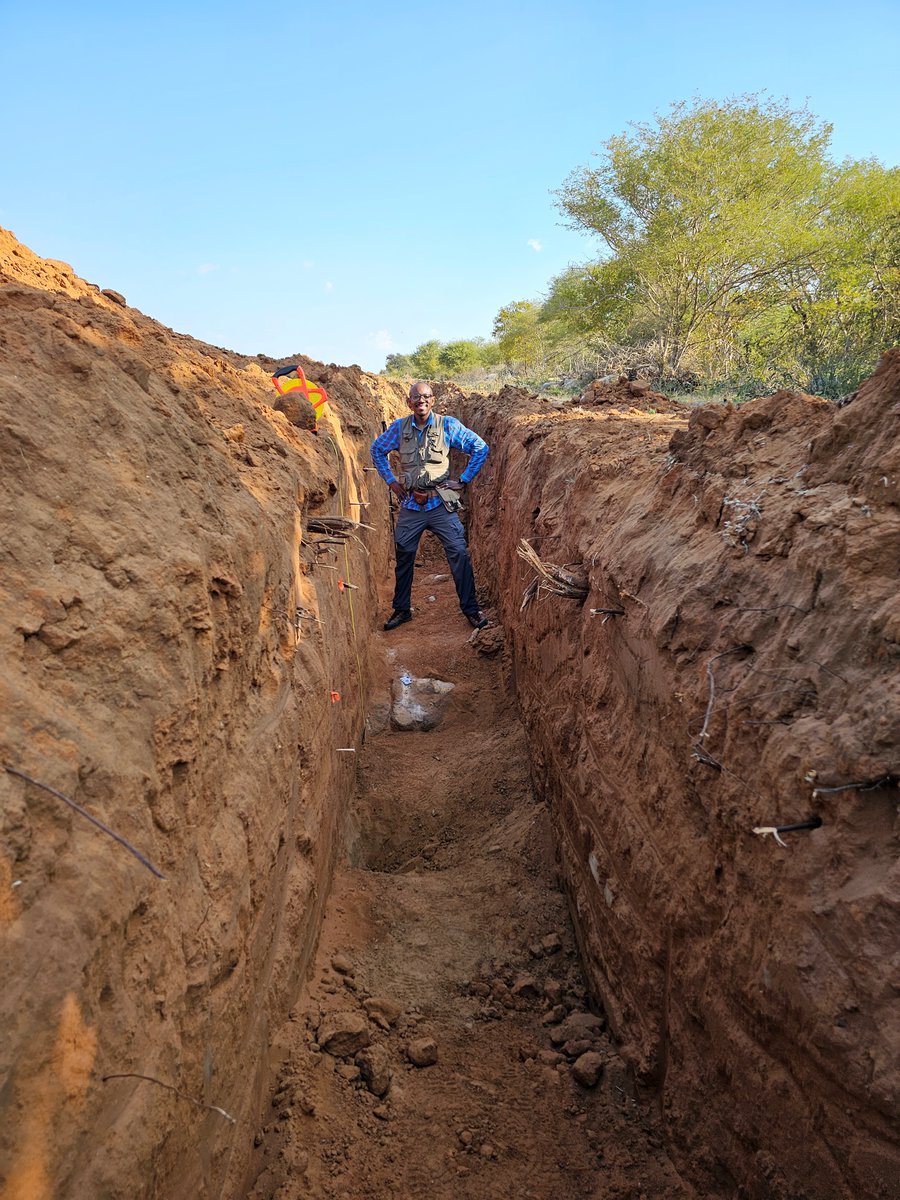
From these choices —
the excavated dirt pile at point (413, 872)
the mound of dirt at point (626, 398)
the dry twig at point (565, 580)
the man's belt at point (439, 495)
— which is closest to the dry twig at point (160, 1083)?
the excavated dirt pile at point (413, 872)

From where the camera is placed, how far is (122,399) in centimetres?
235

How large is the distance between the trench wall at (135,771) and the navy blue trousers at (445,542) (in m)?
4.45

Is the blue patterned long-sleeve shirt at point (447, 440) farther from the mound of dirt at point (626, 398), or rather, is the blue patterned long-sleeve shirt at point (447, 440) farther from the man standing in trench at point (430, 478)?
the mound of dirt at point (626, 398)

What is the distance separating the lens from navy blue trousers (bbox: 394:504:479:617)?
7707 mm

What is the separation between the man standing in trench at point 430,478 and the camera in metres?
7.50

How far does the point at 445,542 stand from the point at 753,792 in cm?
583

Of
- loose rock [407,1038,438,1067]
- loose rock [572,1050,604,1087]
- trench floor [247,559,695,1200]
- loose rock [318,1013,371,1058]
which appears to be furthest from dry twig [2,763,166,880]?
loose rock [572,1050,604,1087]

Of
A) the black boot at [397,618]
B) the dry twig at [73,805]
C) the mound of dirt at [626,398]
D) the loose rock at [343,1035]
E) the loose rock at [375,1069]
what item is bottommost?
the loose rock at [375,1069]

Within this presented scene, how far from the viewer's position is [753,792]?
2.13 meters

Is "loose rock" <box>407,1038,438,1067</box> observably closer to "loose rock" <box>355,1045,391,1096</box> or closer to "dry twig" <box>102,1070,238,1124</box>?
"loose rock" <box>355,1045,391,1096</box>

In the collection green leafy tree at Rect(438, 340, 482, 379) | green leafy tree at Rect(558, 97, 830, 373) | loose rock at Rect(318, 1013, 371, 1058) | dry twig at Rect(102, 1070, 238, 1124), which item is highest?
green leafy tree at Rect(438, 340, 482, 379)

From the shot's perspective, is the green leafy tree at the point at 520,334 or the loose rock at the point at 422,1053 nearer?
the loose rock at the point at 422,1053

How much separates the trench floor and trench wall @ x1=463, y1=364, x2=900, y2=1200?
0.21 metres

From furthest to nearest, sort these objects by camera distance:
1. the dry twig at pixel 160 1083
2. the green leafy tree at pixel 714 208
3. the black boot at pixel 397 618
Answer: the green leafy tree at pixel 714 208 → the black boot at pixel 397 618 → the dry twig at pixel 160 1083
